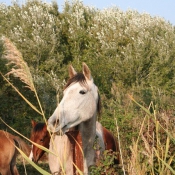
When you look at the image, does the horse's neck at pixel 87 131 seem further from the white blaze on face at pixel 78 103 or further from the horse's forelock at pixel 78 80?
the horse's forelock at pixel 78 80

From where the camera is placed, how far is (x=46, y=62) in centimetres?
3466

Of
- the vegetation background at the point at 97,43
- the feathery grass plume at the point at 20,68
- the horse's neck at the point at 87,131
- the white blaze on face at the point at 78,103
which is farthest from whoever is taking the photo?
the vegetation background at the point at 97,43

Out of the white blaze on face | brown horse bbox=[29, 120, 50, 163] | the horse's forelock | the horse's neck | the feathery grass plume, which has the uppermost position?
the feathery grass plume

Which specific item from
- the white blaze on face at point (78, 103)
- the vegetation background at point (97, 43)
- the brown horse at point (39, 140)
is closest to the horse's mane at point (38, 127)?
the brown horse at point (39, 140)

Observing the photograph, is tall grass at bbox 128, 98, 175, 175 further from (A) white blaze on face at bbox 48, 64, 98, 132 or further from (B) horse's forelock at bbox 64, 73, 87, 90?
(B) horse's forelock at bbox 64, 73, 87, 90

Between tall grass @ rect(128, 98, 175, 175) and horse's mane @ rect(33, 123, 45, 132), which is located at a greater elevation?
tall grass @ rect(128, 98, 175, 175)

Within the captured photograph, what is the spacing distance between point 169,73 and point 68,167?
32.3m

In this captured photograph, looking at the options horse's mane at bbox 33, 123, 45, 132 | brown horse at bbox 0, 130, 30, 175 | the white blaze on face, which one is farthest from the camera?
brown horse at bbox 0, 130, 30, 175

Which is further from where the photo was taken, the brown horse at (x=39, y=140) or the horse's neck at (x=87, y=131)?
the brown horse at (x=39, y=140)

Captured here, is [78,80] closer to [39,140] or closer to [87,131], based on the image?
[87,131]

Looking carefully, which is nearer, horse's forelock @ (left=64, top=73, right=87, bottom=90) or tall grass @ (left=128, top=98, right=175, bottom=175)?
tall grass @ (left=128, top=98, right=175, bottom=175)

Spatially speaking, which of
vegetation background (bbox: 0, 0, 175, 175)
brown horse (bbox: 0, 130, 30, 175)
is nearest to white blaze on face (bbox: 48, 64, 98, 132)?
brown horse (bbox: 0, 130, 30, 175)

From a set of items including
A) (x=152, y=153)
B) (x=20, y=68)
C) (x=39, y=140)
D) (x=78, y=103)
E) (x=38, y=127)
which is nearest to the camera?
(x=20, y=68)

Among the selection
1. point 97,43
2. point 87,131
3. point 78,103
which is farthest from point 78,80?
point 97,43
